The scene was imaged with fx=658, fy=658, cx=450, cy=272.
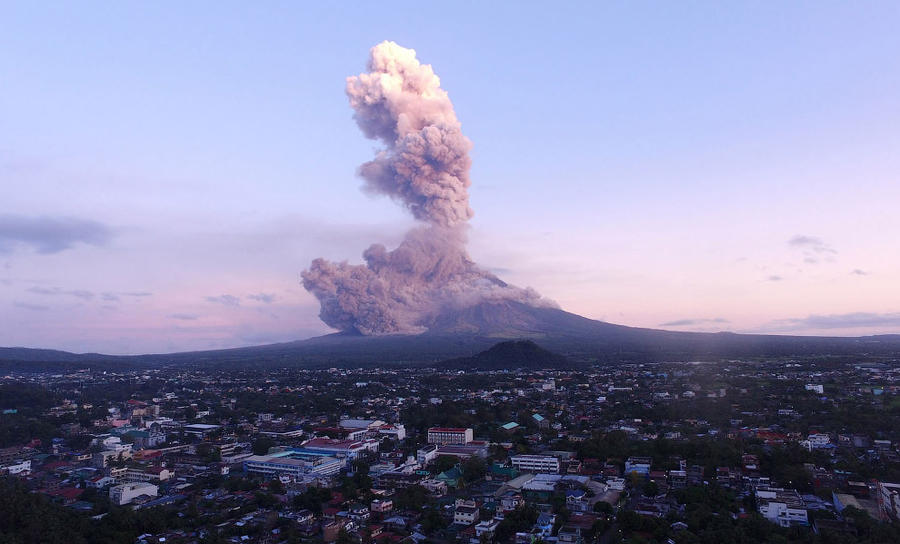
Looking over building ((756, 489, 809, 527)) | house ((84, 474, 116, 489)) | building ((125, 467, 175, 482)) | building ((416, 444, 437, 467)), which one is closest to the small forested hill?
building ((416, 444, 437, 467))

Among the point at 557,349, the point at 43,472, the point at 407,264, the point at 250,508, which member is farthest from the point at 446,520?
the point at 407,264

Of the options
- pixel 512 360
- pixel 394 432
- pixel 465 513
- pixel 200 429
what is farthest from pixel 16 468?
pixel 512 360

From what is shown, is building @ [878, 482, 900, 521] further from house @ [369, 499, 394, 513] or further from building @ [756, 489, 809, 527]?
house @ [369, 499, 394, 513]

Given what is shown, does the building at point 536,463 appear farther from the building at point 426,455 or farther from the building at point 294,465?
the building at point 294,465

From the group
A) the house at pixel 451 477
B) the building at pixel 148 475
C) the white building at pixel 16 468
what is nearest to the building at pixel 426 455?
the house at pixel 451 477

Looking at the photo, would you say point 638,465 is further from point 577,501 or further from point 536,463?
point 577,501
